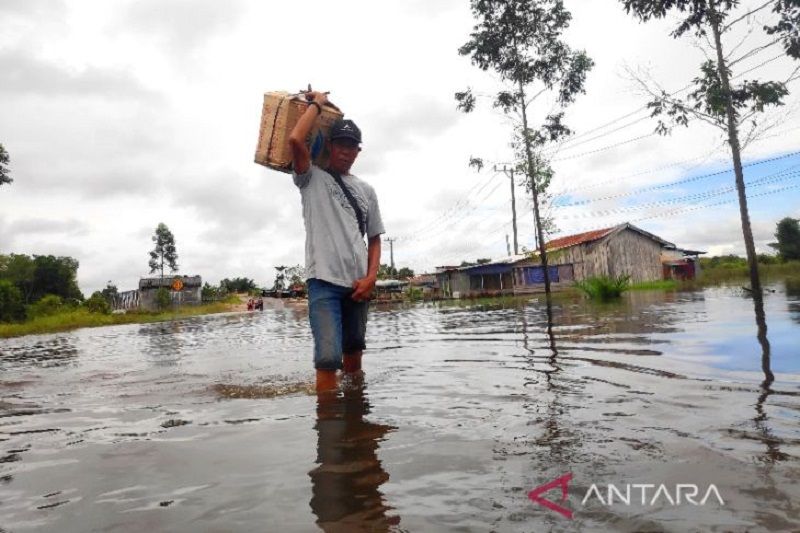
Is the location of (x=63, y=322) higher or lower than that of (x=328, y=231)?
lower

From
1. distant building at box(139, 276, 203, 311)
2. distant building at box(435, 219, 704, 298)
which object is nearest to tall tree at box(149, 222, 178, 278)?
distant building at box(139, 276, 203, 311)

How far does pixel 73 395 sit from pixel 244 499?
3295mm

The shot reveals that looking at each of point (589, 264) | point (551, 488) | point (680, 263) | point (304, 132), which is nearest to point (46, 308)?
point (304, 132)

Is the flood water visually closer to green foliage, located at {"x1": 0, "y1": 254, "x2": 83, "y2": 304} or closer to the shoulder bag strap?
the shoulder bag strap

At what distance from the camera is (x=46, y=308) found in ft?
102

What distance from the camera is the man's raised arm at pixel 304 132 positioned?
316 cm

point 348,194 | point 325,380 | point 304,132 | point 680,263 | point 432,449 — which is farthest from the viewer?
point 680,263

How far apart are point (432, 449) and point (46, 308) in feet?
121

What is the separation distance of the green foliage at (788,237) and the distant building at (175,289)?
193 ft

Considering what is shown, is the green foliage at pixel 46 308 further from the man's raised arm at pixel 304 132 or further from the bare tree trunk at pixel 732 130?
the bare tree trunk at pixel 732 130

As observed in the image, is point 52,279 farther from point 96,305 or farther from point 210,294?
point 96,305

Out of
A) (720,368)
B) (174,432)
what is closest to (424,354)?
A: (720,368)

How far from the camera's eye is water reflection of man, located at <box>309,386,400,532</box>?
1.36 meters

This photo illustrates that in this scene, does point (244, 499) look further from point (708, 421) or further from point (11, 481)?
point (708, 421)
